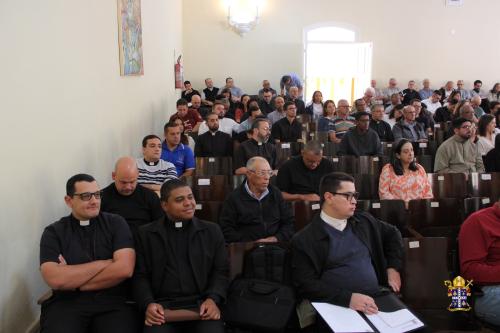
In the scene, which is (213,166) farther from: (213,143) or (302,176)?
(302,176)

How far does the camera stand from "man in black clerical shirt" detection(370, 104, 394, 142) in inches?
272

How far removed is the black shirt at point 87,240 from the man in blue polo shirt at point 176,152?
221cm

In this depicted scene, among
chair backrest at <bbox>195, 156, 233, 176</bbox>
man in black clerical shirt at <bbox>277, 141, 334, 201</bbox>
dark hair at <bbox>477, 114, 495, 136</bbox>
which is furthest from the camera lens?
dark hair at <bbox>477, 114, 495, 136</bbox>

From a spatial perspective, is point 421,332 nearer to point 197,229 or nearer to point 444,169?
point 197,229

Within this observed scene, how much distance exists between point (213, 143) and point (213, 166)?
34.4 inches

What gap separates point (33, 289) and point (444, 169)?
14.1ft

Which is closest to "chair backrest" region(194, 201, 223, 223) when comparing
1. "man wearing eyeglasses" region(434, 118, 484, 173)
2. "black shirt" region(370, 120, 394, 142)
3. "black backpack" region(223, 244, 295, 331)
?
"black backpack" region(223, 244, 295, 331)

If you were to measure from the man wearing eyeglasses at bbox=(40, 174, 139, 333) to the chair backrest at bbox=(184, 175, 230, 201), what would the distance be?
156cm

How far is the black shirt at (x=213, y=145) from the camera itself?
6.04 metres

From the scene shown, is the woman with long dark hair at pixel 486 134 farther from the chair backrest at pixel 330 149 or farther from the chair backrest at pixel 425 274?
the chair backrest at pixel 425 274

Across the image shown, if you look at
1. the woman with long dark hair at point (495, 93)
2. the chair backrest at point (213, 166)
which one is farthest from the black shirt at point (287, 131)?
the woman with long dark hair at point (495, 93)

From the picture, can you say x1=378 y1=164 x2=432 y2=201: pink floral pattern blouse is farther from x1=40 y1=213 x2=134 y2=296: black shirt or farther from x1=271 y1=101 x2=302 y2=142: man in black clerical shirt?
x1=271 y1=101 x2=302 y2=142: man in black clerical shirt

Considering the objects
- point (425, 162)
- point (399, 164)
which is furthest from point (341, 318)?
point (425, 162)

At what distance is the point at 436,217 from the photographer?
3793mm
